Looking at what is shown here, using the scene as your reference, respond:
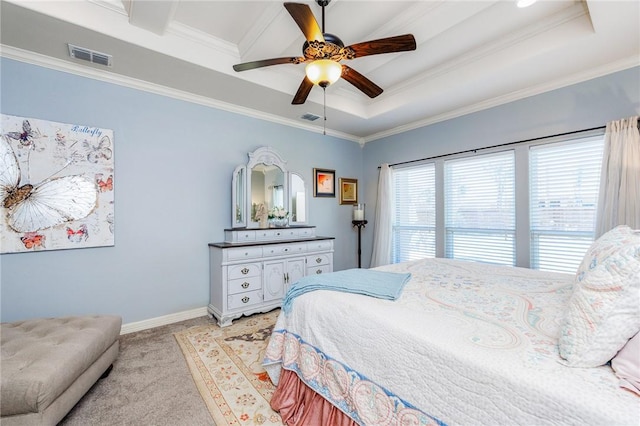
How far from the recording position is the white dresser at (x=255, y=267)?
2.93 metres

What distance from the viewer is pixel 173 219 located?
3.02m

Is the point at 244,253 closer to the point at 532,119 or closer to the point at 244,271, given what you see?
the point at 244,271

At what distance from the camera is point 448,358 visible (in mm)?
977

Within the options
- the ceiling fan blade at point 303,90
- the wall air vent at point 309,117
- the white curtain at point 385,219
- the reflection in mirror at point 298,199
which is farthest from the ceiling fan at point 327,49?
the white curtain at point 385,219

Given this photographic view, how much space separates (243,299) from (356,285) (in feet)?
5.83

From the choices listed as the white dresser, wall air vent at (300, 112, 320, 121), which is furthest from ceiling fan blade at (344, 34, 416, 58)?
the white dresser

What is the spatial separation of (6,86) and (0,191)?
2.88 feet

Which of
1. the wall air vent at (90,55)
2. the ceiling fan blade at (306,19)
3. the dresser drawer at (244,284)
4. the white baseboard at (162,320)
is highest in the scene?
the wall air vent at (90,55)

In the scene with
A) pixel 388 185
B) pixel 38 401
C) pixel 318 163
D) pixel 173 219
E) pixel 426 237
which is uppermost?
pixel 318 163

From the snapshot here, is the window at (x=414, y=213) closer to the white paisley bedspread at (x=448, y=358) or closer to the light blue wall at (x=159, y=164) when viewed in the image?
the light blue wall at (x=159, y=164)

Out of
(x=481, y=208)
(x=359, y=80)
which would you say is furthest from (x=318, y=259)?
(x=359, y=80)

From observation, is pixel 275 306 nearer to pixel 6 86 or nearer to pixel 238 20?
pixel 238 20

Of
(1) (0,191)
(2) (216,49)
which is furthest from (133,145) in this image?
(2) (216,49)

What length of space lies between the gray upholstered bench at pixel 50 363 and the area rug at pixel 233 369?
63 cm
